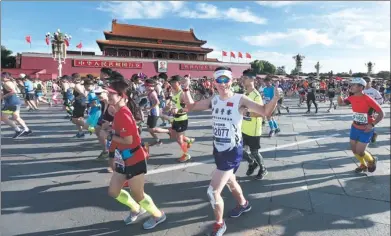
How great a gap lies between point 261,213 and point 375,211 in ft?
5.08

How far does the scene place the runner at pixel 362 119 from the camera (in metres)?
4.86

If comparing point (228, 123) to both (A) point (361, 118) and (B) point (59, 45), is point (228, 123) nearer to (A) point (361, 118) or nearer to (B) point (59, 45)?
(A) point (361, 118)

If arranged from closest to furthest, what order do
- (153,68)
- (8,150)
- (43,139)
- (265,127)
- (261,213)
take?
1. (261,213)
2. (8,150)
3. (43,139)
4. (265,127)
5. (153,68)

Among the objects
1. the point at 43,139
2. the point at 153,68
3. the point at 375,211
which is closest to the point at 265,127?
the point at 375,211

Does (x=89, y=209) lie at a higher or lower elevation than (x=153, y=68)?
lower

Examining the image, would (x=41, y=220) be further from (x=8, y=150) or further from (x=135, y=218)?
(x=8, y=150)

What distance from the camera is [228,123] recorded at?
10.2ft

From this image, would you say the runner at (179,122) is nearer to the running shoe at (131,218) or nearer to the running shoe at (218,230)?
the running shoe at (131,218)

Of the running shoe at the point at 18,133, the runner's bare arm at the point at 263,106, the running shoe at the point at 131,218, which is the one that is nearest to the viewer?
the runner's bare arm at the point at 263,106

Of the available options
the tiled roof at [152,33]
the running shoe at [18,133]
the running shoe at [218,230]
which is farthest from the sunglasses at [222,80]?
the tiled roof at [152,33]

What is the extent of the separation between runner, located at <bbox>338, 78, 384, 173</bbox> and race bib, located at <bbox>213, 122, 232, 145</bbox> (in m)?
3.07

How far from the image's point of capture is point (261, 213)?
3.71 meters

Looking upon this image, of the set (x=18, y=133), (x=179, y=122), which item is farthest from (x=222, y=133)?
(x=18, y=133)

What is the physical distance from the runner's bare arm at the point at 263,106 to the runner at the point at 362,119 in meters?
2.85
